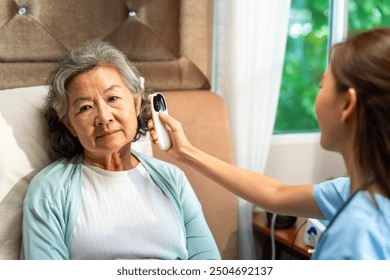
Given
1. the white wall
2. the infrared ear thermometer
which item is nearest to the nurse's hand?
the infrared ear thermometer

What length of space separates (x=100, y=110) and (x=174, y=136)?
0.17 meters

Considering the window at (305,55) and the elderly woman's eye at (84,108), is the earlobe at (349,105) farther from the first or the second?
the window at (305,55)

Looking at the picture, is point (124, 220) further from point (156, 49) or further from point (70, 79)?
point (156, 49)

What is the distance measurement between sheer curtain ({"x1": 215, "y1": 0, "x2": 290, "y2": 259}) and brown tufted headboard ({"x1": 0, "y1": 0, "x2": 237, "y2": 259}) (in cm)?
5

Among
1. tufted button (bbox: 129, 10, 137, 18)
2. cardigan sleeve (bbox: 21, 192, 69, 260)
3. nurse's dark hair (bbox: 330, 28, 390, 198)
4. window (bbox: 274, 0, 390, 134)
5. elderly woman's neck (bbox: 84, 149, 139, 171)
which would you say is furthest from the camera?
window (bbox: 274, 0, 390, 134)

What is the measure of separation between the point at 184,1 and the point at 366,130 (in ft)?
2.38

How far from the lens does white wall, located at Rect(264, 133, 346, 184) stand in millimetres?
1669

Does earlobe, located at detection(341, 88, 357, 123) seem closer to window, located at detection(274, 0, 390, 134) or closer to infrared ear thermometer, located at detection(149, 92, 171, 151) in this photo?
infrared ear thermometer, located at detection(149, 92, 171, 151)

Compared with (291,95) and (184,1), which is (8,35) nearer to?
(184,1)

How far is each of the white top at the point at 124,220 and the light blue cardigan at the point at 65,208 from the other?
0.02 m

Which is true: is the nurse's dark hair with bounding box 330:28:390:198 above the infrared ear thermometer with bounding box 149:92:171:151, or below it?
above

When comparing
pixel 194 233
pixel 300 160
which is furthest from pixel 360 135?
pixel 300 160

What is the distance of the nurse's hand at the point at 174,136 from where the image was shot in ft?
3.91

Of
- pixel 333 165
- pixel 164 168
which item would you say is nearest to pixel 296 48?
pixel 333 165
